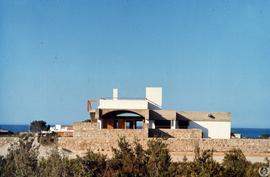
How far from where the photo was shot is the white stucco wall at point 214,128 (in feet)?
115

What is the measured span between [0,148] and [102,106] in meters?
8.28

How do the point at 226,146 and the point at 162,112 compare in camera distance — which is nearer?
the point at 226,146

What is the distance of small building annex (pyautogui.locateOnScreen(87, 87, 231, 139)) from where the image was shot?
34.0 metres

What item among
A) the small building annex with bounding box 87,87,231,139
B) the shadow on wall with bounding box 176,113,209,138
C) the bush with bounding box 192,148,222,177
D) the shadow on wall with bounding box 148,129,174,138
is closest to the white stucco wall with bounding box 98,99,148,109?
the small building annex with bounding box 87,87,231,139

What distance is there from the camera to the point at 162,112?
34969 mm

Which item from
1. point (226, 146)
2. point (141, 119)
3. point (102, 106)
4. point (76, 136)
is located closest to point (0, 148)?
point (76, 136)

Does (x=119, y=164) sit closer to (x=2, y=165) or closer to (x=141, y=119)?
(x=2, y=165)

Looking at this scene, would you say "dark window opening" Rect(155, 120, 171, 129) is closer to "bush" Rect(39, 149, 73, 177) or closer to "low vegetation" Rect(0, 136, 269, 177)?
"low vegetation" Rect(0, 136, 269, 177)

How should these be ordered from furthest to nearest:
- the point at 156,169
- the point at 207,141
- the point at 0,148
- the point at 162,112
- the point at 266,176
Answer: the point at 162,112 → the point at 0,148 → the point at 207,141 → the point at 156,169 → the point at 266,176

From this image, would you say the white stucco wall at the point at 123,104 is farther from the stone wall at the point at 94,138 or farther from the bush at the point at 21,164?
the bush at the point at 21,164

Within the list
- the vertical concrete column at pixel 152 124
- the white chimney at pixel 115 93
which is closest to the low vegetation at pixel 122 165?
the vertical concrete column at pixel 152 124

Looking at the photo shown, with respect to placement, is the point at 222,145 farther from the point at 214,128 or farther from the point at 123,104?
the point at 123,104

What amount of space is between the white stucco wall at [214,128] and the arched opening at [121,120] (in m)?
4.47

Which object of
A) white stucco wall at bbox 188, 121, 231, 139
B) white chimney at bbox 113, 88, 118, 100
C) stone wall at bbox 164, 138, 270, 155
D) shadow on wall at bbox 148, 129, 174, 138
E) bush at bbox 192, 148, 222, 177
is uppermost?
white chimney at bbox 113, 88, 118, 100
